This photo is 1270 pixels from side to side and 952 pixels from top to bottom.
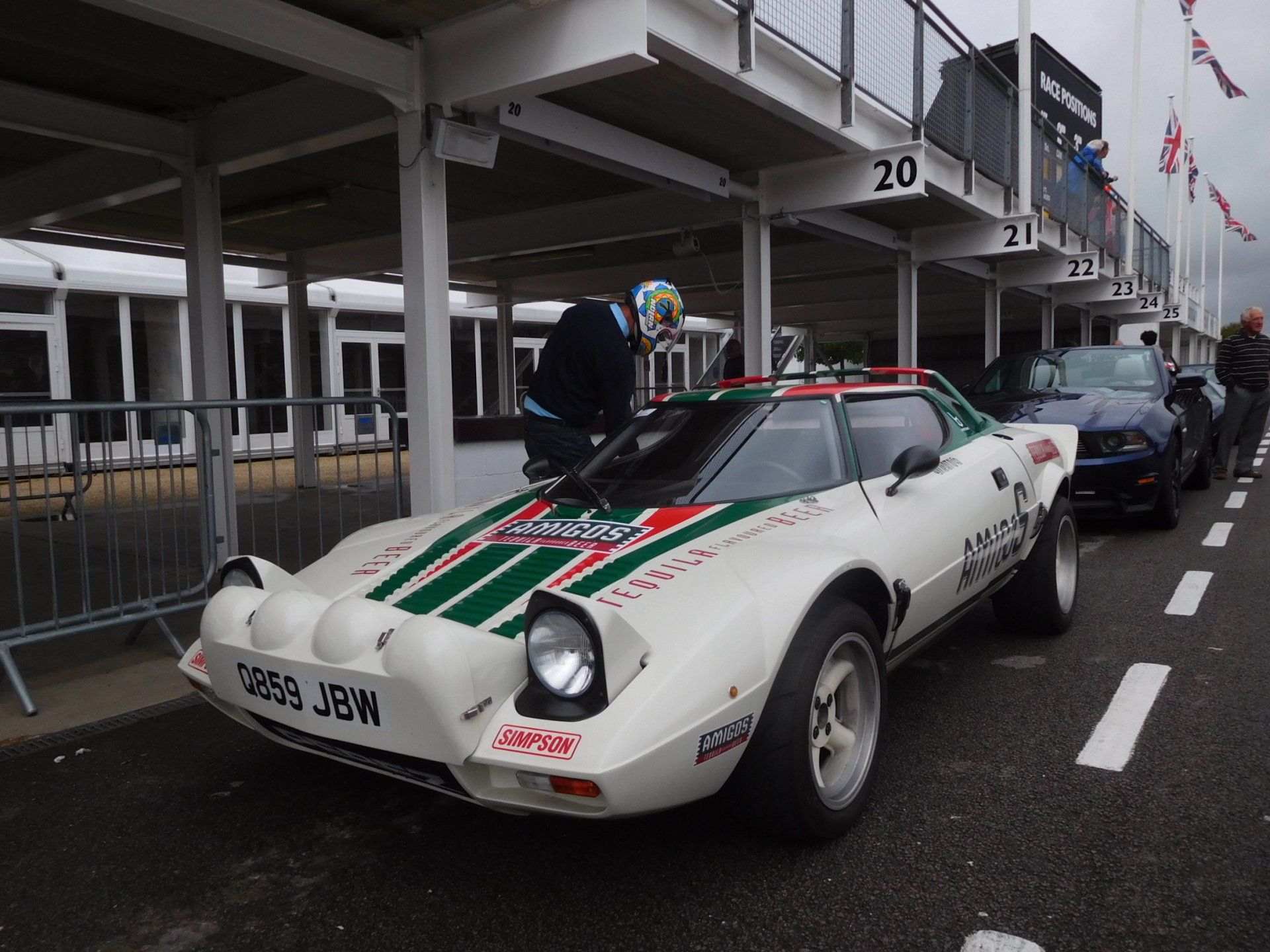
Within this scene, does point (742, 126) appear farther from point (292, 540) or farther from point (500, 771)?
point (500, 771)

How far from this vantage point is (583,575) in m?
2.75

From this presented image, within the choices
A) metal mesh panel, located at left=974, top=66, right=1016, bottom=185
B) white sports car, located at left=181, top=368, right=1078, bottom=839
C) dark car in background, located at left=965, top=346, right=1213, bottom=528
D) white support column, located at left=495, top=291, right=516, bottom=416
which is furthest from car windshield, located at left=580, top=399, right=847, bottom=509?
white support column, located at left=495, top=291, right=516, bottom=416

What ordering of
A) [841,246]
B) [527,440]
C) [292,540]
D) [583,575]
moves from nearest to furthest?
[583,575]
[527,440]
[292,540]
[841,246]

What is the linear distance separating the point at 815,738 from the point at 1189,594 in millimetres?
3925

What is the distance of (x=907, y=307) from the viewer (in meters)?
12.7

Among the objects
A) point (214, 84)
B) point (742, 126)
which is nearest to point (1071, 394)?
point (742, 126)

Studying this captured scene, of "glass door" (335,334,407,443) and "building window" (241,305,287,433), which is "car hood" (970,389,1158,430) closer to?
"glass door" (335,334,407,443)

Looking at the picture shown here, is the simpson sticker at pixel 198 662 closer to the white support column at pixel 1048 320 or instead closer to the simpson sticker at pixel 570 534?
the simpson sticker at pixel 570 534

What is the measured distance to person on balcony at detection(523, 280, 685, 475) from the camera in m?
4.80

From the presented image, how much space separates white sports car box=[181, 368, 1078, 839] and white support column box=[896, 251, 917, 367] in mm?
8903

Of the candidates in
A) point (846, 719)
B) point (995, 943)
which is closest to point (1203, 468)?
point (846, 719)

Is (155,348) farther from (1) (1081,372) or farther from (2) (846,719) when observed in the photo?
(2) (846,719)

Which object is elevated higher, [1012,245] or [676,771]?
[1012,245]

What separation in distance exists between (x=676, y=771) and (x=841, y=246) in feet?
40.6
